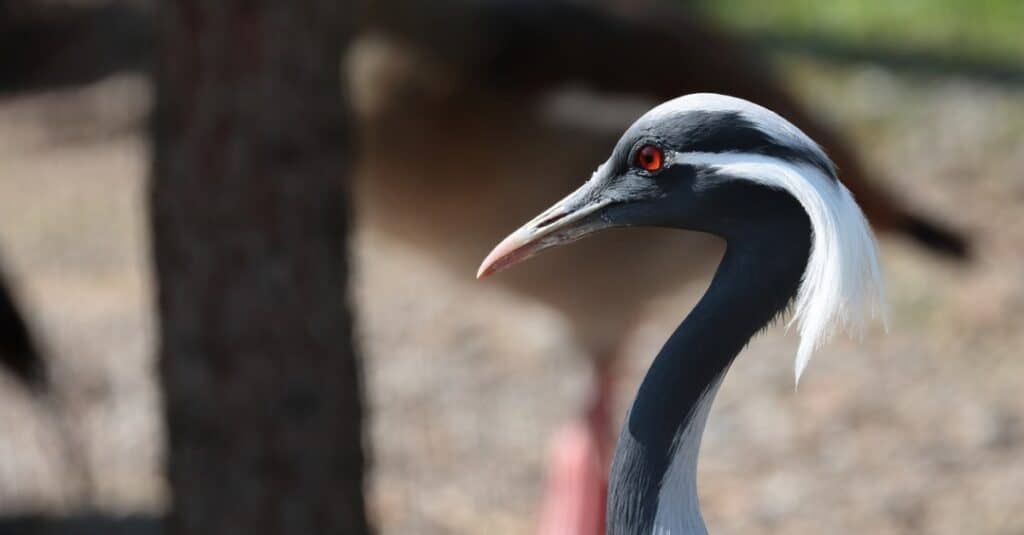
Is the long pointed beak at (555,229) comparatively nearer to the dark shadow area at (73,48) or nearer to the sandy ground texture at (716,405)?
the sandy ground texture at (716,405)

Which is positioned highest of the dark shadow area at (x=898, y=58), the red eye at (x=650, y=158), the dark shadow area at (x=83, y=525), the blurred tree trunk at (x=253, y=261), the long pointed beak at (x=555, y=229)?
the red eye at (x=650, y=158)

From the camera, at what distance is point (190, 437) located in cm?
375

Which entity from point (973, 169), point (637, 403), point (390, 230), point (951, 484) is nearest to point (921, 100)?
point (973, 169)

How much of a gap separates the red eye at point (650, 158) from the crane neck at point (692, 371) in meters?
0.16

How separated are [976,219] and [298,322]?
469cm

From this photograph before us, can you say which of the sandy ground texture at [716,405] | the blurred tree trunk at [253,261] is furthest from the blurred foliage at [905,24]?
the blurred tree trunk at [253,261]

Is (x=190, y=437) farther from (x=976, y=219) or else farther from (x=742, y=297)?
(x=976, y=219)

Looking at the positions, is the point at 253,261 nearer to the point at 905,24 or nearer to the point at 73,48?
the point at 905,24

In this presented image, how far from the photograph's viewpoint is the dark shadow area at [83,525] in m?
5.57

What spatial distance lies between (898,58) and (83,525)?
602 cm

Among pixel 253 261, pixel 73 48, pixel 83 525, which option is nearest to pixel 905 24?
pixel 73 48

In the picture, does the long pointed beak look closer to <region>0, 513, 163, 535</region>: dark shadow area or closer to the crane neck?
the crane neck

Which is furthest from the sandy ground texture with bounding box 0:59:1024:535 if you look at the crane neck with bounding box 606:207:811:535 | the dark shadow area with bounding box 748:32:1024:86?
the crane neck with bounding box 606:207:811:535

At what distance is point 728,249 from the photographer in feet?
8.09
